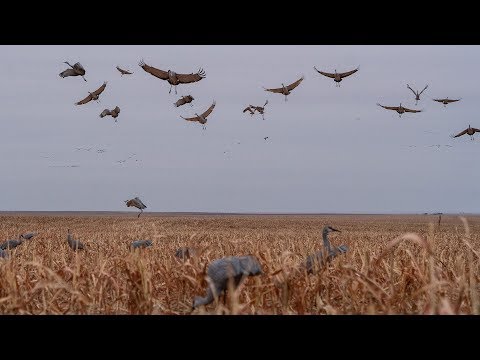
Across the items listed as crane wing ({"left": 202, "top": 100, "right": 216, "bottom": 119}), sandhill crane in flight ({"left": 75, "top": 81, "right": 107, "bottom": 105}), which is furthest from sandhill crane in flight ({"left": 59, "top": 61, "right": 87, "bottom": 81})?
crane wing ({"left": 202, "top": 100, "right": 216, "bottom": 119})

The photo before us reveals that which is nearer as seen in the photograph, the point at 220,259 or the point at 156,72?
the point at 220,259

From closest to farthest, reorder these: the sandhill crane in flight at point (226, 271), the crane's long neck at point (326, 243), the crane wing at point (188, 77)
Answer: the sandhill crane in flight at point (226, 271)
the crane's long neck at point (326, 243)
the crane wing at point (188, 77)

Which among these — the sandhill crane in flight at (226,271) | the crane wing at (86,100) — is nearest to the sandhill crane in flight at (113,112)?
the crane wing at (86,100)

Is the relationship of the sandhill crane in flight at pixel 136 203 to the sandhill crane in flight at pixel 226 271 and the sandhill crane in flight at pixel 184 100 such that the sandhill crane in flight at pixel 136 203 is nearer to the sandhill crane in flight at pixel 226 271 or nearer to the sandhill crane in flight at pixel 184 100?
the sandhill crane in flight at pixel 184 100

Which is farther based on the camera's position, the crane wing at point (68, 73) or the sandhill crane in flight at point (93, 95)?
the sandhill crane in flight at point (93, 95)

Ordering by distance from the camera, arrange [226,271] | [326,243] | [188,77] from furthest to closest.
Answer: [188,77] → [326,243] → [226,271]

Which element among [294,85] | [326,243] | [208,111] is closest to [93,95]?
[208,111]

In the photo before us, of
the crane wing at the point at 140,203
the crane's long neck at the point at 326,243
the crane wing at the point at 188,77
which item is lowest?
the crane's long neck at the point at 326,243

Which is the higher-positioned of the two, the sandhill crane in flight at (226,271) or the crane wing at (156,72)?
the crane wing at (156,72)

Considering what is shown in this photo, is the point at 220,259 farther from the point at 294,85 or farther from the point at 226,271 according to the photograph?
the point at 294,85

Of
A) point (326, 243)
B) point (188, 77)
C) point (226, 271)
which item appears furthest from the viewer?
point (188, 77)
